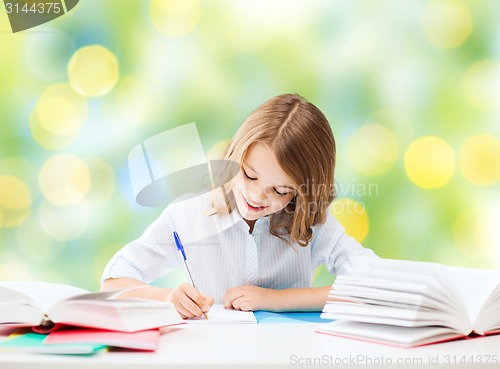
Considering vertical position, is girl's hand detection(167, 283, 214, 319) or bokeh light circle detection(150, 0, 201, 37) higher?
bokeh light circle detection(150, 0, 201, 37)

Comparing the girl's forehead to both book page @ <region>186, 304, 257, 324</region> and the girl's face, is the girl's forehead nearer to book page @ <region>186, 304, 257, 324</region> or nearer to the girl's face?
the girl's face

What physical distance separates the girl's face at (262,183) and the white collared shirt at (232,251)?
0.43ft

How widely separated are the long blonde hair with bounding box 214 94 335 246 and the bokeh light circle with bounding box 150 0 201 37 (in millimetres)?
750

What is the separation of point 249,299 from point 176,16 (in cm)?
125

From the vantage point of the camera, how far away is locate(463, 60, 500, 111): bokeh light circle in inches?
88.3

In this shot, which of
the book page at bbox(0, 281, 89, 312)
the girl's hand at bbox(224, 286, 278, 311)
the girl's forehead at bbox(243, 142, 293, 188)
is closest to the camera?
the book page at bbox(0, 281, 89, 312)

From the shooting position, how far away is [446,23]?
2270 millimetres

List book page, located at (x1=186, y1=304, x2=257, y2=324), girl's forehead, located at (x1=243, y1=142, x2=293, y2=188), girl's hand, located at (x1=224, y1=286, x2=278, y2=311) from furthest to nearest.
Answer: girl's forehead, located at (x1=243, y1=142, x2=293, y2=188) → girl's hand, located at (x1=224, y1=286, x2=278, y2=311) → book page, located at (x1=186, y1=304, x2=257, y2=324)

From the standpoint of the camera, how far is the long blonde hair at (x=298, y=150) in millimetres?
1546

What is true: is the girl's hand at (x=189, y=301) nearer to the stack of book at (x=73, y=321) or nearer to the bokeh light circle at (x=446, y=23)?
the stack of book at (x=73, y=321)

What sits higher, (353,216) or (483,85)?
(483,85)

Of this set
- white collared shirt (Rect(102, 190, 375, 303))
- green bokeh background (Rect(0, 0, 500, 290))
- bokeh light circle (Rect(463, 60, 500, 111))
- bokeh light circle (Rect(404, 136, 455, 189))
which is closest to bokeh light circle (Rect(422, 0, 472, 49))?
green bokeh background (Rect(0, 0, 500, 290))

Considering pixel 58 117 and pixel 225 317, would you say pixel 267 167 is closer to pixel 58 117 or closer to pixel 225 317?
pixel 225 317

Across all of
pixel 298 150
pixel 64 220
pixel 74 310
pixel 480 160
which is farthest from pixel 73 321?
pixel 480 160
